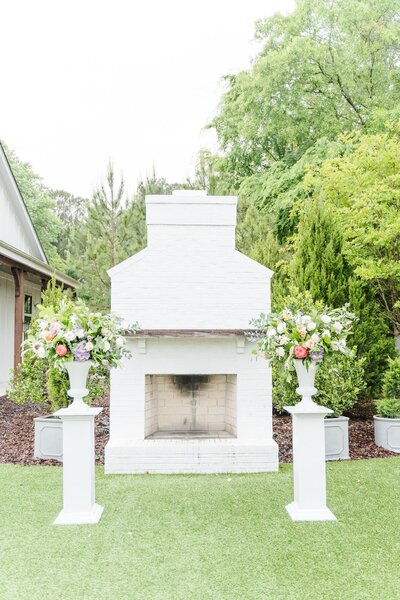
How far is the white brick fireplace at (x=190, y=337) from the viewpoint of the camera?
614cm

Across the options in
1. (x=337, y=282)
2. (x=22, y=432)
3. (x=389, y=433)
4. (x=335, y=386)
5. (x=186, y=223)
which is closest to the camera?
(x=186, y=223)

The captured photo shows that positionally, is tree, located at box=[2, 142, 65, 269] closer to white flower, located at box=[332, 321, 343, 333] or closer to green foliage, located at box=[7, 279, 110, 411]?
green foliage, located at box=[7, 279, 110, 411]

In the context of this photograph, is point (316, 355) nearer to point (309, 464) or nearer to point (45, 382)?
point (309, 464)

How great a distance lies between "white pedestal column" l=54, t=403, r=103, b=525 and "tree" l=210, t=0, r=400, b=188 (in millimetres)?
13321

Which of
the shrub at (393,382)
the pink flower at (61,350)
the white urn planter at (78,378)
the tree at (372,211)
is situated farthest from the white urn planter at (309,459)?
the tree at (372,211)

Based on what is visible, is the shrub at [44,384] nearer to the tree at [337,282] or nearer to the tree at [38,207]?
the tree at [337,282]

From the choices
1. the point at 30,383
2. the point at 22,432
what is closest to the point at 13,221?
the point at 30,383

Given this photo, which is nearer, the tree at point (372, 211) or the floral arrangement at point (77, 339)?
the floral arrangement at point (77, 339)

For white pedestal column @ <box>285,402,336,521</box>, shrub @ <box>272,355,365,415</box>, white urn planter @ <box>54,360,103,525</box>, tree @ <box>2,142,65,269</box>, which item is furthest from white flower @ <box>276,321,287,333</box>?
tree @ <box>2,142,65,269</box>

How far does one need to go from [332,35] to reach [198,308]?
13536mm

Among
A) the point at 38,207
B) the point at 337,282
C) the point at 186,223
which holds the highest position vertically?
the point at 38,207

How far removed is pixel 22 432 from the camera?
8070mm

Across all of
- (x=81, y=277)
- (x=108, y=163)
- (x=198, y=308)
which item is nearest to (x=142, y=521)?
(x=198, y=308)

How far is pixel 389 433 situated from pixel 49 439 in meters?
4.70
